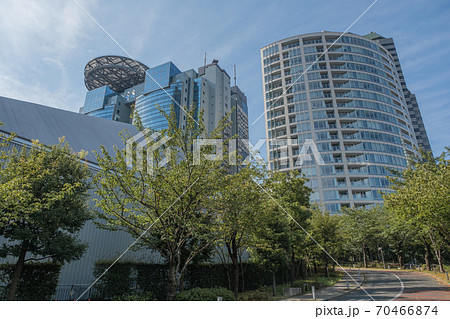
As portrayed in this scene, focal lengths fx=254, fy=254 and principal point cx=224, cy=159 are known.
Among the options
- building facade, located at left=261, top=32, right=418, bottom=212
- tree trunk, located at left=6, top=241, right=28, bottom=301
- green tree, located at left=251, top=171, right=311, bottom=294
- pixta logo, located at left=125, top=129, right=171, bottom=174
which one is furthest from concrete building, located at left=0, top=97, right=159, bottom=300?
building facade, located at left=261, top=32, right=418, bottom=212

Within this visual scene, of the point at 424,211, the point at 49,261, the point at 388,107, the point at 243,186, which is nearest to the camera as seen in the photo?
the point at 49,261

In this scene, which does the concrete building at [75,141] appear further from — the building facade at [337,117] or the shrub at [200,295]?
the building facade at [337,117]

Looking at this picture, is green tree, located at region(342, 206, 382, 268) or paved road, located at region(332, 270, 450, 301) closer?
paved road, located at region(332, 270, 450, 301)

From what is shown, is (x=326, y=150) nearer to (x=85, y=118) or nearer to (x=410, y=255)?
(x=410, y=255)

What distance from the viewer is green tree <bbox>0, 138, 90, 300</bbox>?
1027 centimetres

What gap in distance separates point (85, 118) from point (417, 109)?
172 meters

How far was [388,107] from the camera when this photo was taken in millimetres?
77688

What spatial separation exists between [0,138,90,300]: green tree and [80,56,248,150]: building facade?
227 ft

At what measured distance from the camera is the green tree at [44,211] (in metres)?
10.3

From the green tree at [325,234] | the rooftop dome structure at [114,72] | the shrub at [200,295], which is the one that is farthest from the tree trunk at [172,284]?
the rooftop dome structure at [114,72]

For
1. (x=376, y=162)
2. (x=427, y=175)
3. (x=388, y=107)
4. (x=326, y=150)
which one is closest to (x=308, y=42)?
(x=388, y=107)

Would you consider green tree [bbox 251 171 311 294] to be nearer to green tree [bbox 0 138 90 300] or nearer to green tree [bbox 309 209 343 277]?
green tree [bbox 309 209 343 277]

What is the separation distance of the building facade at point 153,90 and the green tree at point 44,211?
69132mm

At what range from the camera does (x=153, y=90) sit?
90562mm
